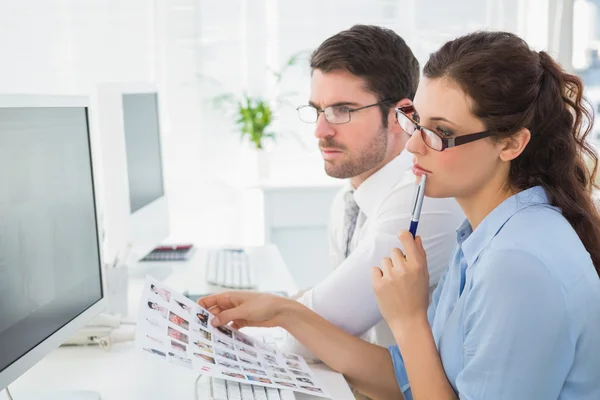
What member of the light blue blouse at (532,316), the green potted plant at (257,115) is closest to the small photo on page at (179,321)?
the light blue blouse at (532,316)

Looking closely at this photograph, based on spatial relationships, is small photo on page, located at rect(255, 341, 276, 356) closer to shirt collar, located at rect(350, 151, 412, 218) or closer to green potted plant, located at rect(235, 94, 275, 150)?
shirt collar, located at rect(350, 151, 412, 218)

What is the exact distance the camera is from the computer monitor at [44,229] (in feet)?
3.05

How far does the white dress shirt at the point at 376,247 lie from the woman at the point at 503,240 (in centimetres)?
18

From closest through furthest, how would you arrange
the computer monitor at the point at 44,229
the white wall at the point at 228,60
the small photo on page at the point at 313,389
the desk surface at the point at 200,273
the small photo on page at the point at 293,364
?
the computer monitor at the point at 44,229 < the small photo on page at the point at 313,389 < the small photo on page at the point at 293,364 < the desk surface at the point at 200,273 < the white wall at the point at 228,60

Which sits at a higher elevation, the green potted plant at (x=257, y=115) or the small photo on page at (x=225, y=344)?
the green potted plant at (x=257, y=115)

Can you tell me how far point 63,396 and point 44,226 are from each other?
290mm

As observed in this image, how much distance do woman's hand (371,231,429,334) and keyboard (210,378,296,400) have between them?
0.22m

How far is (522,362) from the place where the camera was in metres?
0.94

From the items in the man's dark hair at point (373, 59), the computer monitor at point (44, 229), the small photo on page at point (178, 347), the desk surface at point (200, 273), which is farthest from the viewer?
the desk surface at point (200, 273)

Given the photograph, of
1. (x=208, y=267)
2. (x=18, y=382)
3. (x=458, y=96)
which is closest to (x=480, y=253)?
(x=458, y=96)

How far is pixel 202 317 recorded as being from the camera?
4.11 ft

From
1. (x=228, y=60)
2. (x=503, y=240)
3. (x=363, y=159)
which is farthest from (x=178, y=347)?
(x=228, y=60)

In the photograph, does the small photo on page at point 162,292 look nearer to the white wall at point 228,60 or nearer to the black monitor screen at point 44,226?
the black monitor screen at point 44,226

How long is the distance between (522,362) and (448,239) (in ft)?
1.87
